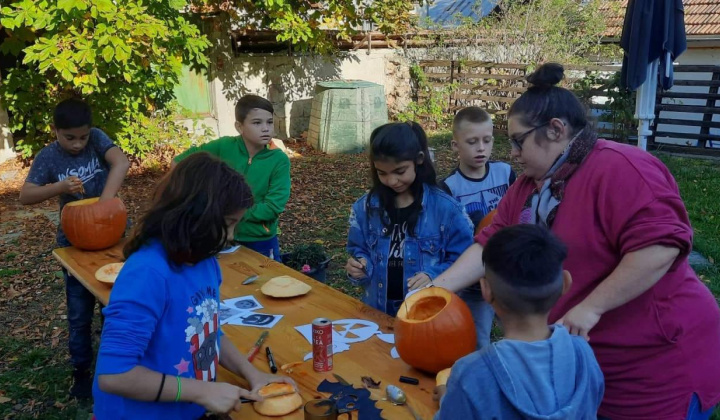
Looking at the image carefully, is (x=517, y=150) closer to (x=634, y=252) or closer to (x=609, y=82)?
(x=634, y=252)

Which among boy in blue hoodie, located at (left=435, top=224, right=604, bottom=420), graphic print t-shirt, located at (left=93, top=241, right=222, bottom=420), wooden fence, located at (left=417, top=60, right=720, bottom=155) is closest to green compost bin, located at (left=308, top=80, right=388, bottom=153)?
wooden fence, located at (left=417, top=60, right=720, bottom=155)

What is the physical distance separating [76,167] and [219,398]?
2.73m

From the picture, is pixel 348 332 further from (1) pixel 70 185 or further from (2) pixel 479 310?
(1) pixel 70 185

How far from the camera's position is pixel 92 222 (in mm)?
3945

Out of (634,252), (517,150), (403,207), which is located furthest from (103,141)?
(634,252)

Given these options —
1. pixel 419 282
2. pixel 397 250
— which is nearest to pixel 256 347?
pixel 419 282

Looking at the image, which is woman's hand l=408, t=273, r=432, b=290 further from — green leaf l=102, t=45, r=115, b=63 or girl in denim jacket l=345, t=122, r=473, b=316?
green leaf l=102, t=45, r=115, b=63

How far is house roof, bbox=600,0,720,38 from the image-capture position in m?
15.6

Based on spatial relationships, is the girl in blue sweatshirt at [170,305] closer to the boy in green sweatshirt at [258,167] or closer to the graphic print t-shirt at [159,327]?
the graphic print t-shirt at [159,327]

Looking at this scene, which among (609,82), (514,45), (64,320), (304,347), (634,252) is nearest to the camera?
(634,252)

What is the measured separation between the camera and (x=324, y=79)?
1355 cm

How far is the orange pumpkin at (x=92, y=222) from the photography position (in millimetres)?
3934

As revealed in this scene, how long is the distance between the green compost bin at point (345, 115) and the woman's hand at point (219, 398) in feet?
33.0

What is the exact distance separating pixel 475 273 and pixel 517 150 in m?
0.68
